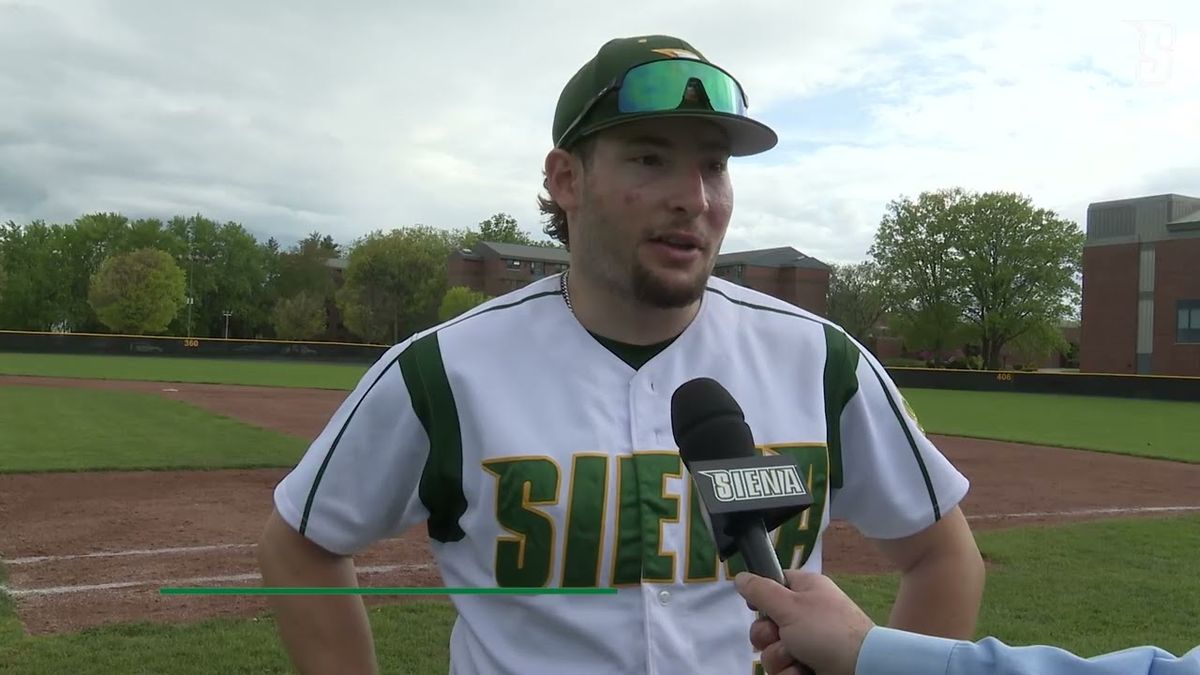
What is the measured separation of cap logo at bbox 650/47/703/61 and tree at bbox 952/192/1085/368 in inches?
2288

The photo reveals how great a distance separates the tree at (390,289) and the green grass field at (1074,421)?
5389 centimetres

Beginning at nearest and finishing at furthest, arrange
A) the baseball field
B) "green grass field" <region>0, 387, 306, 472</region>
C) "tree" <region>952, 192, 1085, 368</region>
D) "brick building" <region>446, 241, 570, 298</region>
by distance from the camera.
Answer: the baseball field → "green grass field" <region>0, 387, 306, 472</region> → "tree" <region>952, 192, 1085, 368</region> → "brick building" <region>446, 241, 570, 298</region>

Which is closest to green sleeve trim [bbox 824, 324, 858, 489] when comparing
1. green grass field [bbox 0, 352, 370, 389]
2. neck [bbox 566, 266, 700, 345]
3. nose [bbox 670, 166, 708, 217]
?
neck [bbox 566, 266, 700, 345]

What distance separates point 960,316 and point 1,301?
228 feet

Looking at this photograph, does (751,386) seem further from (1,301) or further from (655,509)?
(1,301)

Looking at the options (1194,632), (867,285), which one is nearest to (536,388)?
(1194,632)

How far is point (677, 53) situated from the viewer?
1985 millimetres

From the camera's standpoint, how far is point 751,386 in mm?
2035

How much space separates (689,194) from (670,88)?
0.22 m

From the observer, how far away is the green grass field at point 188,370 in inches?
1131

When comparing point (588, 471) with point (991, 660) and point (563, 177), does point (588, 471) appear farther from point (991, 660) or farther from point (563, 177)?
point (991, 660)

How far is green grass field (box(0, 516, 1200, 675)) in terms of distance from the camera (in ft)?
16.5

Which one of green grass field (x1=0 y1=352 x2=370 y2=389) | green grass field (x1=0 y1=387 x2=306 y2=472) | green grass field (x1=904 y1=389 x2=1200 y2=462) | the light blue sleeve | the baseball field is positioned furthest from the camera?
green grass field (x1=0 y1=352 x2=370 y2=389)

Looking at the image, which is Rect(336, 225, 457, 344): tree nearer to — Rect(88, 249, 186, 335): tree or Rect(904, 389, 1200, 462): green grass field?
Rect(88, 249, 186, 335): tree
